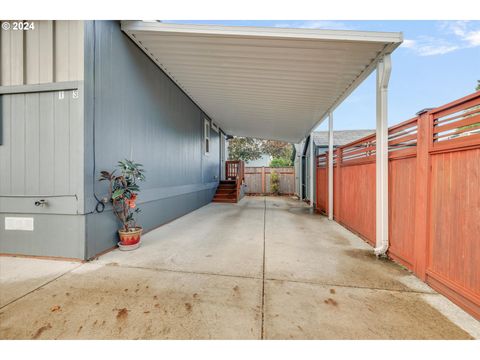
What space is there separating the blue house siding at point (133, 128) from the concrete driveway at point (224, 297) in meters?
0.74

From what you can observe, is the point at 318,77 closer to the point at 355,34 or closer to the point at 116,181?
the point at 355,34

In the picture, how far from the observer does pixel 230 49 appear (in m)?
3.33

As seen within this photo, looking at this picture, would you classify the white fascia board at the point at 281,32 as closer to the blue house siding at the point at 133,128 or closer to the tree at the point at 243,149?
the blue house siding at the point at 133,128

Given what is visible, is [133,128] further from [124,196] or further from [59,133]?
[124,196]

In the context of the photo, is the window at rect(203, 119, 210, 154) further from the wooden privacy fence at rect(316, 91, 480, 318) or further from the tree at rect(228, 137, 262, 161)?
the tree at rect(228, 137, 262, 161)

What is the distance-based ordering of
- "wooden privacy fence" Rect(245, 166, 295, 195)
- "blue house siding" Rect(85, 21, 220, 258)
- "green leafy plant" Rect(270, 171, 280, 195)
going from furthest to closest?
"wooden privacy fence" Rect(245, 166, 295, 195) → "green leafy plant" Rect(270, 171, 280, 195) → "blue house siding" Rect(85, 21, 220, 258)

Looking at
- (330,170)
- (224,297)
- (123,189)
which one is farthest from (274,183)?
(224,297)

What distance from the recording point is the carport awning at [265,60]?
9.55 ft

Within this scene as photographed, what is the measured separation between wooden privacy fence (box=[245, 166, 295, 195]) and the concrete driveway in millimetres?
9604

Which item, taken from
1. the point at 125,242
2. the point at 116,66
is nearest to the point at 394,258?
the point at 125,242

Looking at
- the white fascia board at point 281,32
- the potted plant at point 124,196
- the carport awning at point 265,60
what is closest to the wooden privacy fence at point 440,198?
the white fascia board at point 281,32

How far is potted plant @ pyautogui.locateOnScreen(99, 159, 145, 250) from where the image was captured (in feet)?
9.63

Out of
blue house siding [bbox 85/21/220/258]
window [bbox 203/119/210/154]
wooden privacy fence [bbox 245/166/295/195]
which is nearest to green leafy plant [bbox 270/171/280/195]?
wooden privacy fence [bbox 245/166/295/195]
